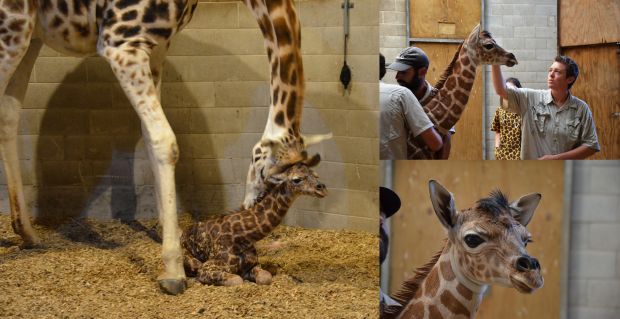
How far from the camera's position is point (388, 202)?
2.41 metres

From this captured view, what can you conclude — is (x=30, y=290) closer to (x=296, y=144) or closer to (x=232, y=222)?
(x=232, y=222)

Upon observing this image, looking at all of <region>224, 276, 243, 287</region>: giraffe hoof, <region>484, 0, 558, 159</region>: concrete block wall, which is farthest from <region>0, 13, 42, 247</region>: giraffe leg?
<region>484, 0, 558, 159</region>: concrete block wall

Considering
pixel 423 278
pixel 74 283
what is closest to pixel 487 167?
pixel 423 278

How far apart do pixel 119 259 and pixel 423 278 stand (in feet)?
6.10

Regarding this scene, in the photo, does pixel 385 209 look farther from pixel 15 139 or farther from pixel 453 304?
pixel 15 139

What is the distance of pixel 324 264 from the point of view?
3.70m

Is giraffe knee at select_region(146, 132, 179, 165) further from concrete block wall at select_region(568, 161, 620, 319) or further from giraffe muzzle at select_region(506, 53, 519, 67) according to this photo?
concrete block wall at select_region(568, 161, 620, 319)

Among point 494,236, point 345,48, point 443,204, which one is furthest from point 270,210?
point 494,236

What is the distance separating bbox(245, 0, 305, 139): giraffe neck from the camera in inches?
127

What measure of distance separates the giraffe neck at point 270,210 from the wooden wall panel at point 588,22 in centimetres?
139

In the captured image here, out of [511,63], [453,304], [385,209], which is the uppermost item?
[511,63]

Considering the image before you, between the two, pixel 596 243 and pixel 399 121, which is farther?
pixel 399 121

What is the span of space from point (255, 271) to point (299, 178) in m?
0.52

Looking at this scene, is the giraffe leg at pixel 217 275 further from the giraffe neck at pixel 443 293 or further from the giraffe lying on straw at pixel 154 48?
the giraffe neck at pixel 443 293
